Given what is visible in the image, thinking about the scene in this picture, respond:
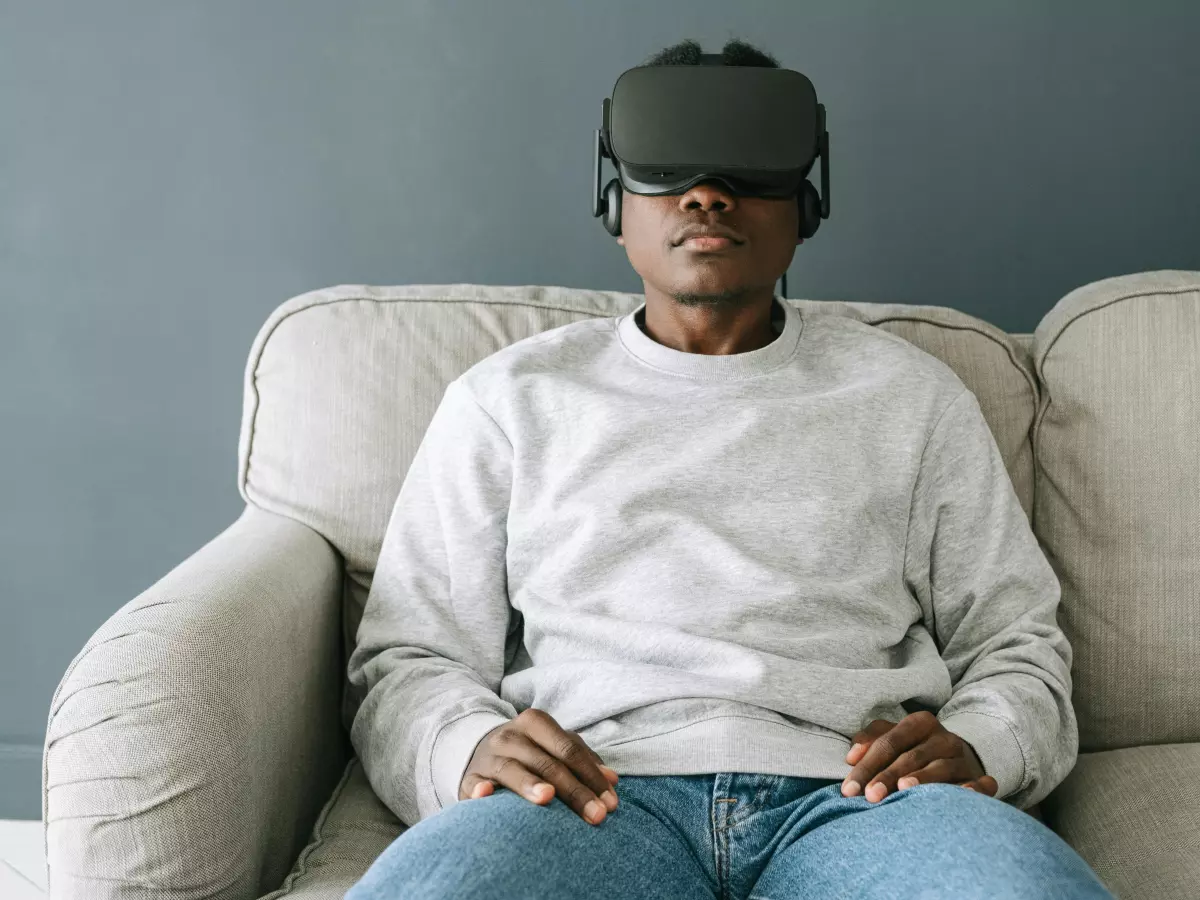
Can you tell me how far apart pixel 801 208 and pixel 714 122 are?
0.17 metres

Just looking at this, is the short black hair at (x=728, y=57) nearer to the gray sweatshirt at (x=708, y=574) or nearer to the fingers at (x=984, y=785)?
the gray sweatshirt at (x=708, y=574)

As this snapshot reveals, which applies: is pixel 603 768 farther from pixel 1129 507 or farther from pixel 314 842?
pixel 1129 507

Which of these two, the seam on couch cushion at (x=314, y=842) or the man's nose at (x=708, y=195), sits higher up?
the man's nose at (x=708, y=195)

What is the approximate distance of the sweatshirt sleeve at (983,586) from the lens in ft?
3.89

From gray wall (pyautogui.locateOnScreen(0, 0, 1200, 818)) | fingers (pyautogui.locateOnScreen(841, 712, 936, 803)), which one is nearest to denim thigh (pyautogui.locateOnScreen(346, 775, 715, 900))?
fingers (pyautogui.locateOnScreen(841, 712, 936, 803))

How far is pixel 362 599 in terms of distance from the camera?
1.48m

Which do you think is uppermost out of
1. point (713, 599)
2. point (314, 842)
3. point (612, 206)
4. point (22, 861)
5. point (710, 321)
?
point (612, 206)

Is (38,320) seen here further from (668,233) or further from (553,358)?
(668,233)

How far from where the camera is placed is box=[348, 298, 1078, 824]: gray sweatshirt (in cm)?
113

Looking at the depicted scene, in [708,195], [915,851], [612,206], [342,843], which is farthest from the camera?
[612,206]

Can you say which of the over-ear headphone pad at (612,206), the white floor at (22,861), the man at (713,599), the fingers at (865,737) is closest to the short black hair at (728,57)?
the man at (713,599)

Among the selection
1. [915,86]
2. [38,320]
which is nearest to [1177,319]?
[915,86]

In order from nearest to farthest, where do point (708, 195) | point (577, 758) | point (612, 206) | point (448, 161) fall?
1. point (577, 758)
2. point (708, 195)
3. point (612, 206)
4. point (448, 161)

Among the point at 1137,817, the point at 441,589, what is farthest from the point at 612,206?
the point at 1137,817
